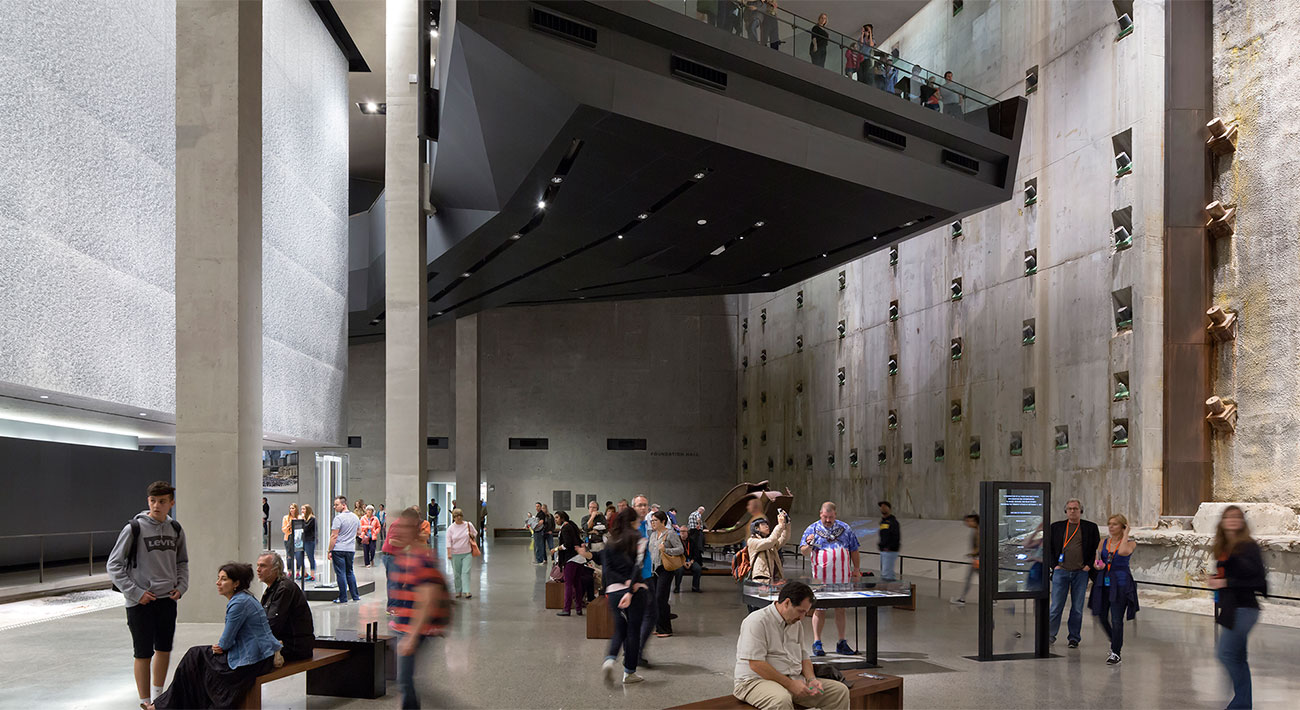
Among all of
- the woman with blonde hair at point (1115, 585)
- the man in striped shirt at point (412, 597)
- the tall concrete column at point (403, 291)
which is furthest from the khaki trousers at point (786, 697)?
the tall concrete column at point (403, 291)

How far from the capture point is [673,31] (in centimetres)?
1577

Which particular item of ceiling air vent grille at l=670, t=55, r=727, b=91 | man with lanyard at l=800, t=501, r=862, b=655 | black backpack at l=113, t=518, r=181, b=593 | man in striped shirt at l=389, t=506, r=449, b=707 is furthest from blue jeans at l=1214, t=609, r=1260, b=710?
ceiling air vent grille at l=670, t=55, r=727, b=91

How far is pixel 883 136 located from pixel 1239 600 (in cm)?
1304

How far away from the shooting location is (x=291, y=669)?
7164 millimetres

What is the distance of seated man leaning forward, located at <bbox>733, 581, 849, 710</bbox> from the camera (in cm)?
622

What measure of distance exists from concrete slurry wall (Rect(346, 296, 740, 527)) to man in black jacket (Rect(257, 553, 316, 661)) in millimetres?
34209

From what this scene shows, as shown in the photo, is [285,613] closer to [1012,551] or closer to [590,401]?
[1012,551]

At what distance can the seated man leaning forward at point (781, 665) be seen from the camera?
6.22 metres

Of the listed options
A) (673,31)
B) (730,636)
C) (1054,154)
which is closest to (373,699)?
(730,636)

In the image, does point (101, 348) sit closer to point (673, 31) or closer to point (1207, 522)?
point (673, 31)

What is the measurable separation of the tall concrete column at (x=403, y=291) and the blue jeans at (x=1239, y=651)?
15831mm

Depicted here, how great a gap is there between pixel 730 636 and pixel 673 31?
30.3ft

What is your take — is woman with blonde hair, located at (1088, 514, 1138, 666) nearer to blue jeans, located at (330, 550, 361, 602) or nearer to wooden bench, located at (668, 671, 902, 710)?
wooden bench, located at (668, 671, 902, 710)

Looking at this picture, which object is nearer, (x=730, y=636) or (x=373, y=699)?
(x=373, y=699)
